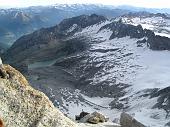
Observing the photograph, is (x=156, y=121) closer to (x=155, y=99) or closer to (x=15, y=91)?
(x=155, y=99)

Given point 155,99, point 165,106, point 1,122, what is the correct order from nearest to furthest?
point 1,122
point 165,106
point 155,99

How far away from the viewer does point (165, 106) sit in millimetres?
166250

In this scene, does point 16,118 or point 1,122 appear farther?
point 16,118

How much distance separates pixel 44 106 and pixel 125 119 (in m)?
24.3

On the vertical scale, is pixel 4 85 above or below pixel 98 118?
above

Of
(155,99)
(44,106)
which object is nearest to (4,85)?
(44,106)

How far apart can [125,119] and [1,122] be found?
28.4 meters

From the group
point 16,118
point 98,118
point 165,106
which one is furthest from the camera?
point 165,106

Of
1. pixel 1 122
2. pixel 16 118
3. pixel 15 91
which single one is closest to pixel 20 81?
pixel 15 91

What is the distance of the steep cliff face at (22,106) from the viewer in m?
23.5

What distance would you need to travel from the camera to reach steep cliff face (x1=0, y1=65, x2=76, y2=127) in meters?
23.5

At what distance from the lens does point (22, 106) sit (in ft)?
80.4

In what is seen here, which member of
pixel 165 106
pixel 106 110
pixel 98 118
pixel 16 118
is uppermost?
pixel 16 118

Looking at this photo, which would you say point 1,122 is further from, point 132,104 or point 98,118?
point 132,104
